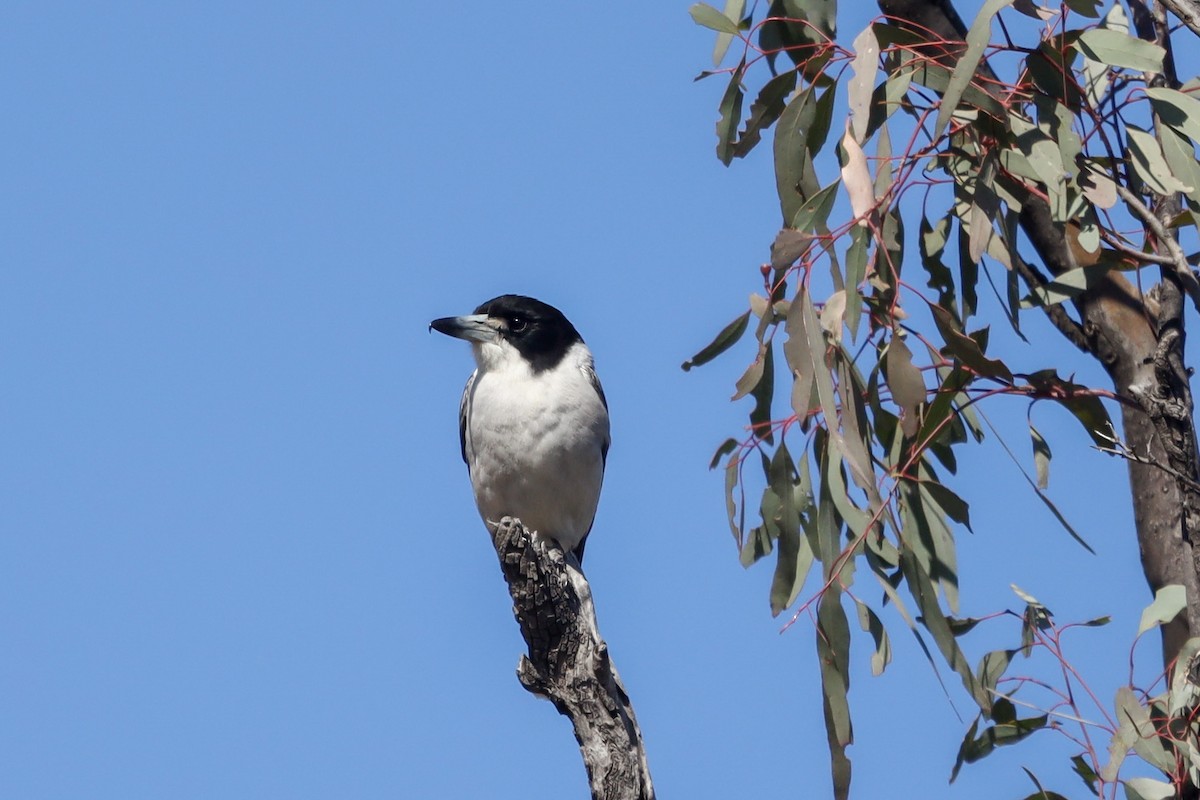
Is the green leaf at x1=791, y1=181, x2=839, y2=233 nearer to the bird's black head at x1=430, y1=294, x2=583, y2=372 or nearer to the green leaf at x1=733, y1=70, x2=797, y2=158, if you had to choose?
the green leaf at x1=733, y1=70, x2=797, y2=158

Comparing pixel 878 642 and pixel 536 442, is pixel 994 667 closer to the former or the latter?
pixel 878 642

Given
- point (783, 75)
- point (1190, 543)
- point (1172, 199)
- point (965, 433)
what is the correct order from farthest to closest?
point (965, 433) < point (783, 75) < point (1172, 199) < point (1190, 543)

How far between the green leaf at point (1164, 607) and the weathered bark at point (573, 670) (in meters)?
1.38

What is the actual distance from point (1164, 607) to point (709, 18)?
175 centimetres

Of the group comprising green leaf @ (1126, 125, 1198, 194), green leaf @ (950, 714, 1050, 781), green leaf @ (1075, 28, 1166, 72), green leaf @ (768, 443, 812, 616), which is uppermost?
green leaf @ (1075, 28, 1166, 72)

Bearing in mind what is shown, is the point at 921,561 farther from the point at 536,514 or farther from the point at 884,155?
the point at 536,514

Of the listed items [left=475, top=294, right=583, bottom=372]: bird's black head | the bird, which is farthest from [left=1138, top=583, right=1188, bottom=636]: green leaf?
[left=475, top=294, right=583, bottom=372]: bird's black head

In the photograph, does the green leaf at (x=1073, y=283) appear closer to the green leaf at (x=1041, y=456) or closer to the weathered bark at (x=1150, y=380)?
the weathered bark at (x=1150, y=380)

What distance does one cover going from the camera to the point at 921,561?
3654mm

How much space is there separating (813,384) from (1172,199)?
102cm

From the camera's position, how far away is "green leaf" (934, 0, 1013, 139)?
2.97 m

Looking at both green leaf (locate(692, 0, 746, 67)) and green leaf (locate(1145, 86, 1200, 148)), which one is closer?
green leaf (locate(1145, 86, 1200, 148))

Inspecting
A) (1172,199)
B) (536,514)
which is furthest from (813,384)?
(536,514)

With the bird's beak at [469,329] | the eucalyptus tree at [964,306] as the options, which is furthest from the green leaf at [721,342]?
the bird's beak at [469,329]
